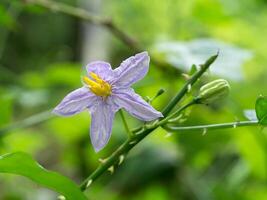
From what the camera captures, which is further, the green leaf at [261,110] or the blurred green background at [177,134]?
the blurred green background at [177,134]

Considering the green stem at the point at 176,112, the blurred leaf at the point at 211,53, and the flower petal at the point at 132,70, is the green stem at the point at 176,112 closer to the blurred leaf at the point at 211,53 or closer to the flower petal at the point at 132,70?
the flower petal at the point at 132,70

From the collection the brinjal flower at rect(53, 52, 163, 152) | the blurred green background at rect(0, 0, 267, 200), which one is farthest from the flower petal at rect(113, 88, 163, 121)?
the blurred green background at rect(0, 0, 267, 200)

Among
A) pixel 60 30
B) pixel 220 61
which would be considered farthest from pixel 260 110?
pixel 60 30

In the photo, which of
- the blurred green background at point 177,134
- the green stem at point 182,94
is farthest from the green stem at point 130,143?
the blurred green background at point 177,134

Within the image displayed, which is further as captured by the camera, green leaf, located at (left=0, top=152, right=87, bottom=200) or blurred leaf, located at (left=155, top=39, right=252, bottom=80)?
blurred leaf, located at (left=155, top=39, right=252, bottom=80)

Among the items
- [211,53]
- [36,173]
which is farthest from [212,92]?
[211,53]

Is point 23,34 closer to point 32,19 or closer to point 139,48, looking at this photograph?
point 32,19

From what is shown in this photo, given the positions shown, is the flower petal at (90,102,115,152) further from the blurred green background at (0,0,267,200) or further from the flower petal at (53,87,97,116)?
the blurred green background at (0,0,267,200)

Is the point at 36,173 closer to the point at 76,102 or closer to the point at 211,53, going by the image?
the point at 76,102
